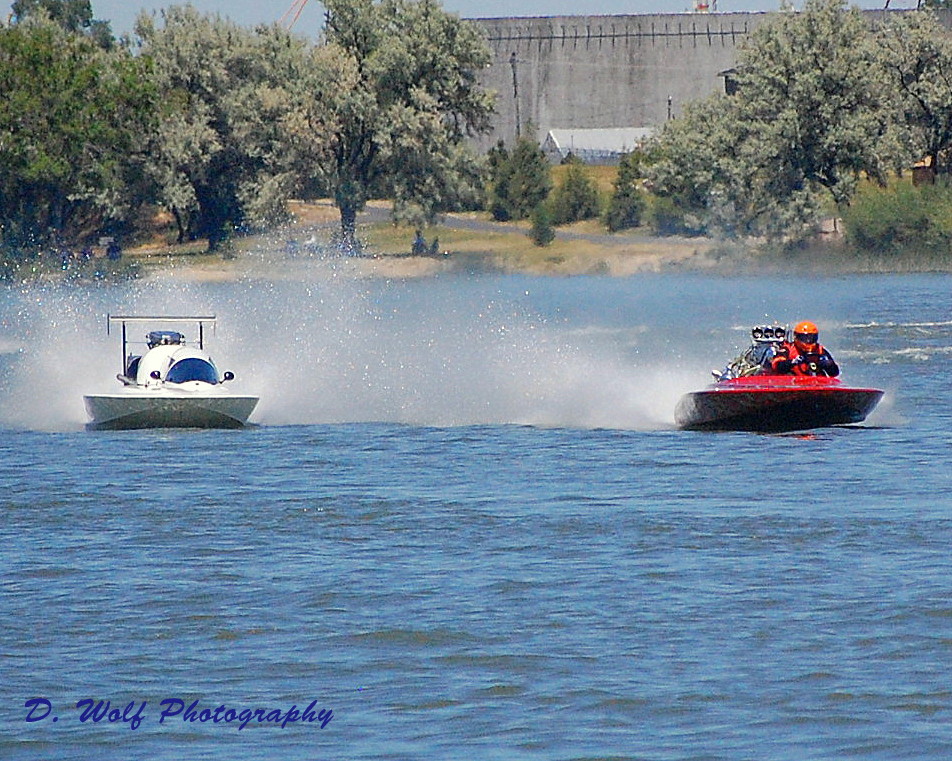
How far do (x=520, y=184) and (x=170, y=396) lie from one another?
6394 cm

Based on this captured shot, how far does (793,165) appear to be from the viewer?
3004 inches

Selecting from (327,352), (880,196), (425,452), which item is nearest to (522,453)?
(425,452)

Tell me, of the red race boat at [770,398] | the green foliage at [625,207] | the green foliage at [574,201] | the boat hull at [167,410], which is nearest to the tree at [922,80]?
the green foliage at [625,207]

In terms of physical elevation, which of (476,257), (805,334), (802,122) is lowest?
(476,257)

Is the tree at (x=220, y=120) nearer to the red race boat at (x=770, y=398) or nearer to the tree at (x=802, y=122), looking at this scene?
the tree at (x=802, y=122)

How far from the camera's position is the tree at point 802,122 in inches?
2970

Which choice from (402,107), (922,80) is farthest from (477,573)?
(922,80)

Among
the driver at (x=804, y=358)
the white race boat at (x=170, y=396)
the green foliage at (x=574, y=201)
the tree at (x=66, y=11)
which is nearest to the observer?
the driver at (x=804, y=358)

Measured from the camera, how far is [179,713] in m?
11.2

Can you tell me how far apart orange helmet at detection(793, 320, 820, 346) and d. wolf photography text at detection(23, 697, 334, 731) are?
1266 cm

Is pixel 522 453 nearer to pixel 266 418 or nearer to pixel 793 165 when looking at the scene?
pixel 266 418

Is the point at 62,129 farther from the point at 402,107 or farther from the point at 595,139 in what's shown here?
the point at 595,139

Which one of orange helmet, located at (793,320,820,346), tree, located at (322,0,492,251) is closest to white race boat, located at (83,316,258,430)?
orange helmet, located at (793,320,820,346)

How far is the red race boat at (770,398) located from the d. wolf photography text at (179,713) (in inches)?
490
